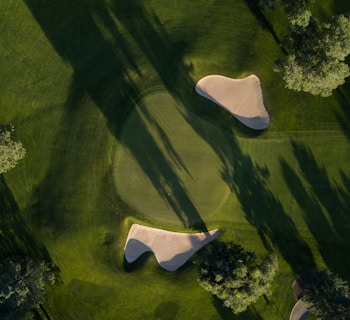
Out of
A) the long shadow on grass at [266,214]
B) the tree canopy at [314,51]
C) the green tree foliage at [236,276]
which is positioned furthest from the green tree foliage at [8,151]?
the tree canopy at [314,51]

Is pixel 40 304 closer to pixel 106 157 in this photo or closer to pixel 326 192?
pixel 106 157

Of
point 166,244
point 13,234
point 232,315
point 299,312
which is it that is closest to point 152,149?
point 166,244

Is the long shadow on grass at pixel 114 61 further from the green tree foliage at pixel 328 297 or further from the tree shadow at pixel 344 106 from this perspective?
the tree shadow at pixel 344 106

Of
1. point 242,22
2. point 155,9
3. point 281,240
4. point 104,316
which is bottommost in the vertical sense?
point 281,240

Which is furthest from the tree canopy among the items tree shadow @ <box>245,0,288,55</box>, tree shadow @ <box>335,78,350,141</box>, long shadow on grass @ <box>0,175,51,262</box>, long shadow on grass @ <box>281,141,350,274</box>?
long shadow on grass @ <box>0,175,51,262</box>

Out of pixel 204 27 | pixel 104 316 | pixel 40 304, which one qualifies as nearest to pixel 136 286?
pixel 104 316

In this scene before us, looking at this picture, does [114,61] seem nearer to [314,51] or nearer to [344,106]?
[314,51]

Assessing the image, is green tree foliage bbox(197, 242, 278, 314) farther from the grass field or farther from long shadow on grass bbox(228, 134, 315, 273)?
the grass field
